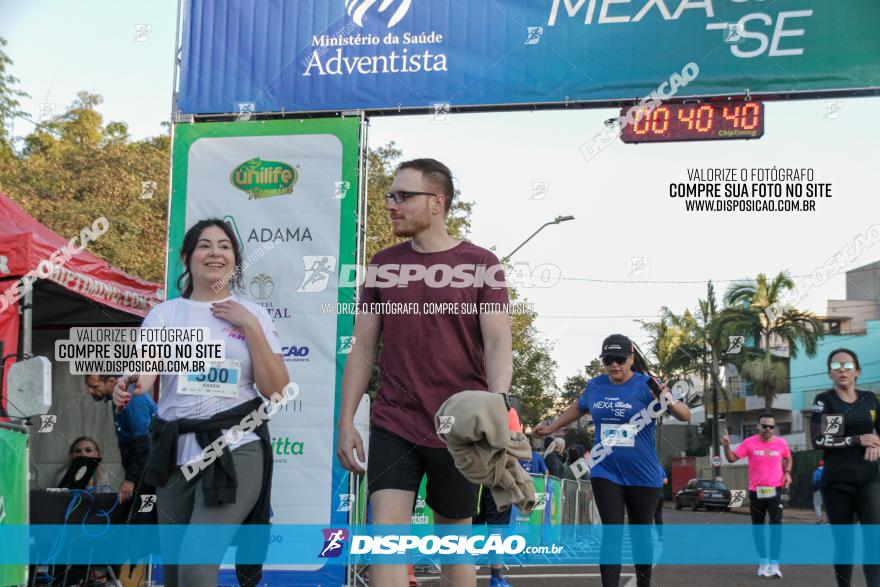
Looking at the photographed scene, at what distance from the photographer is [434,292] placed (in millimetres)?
4328

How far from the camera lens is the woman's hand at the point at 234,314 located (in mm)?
4668

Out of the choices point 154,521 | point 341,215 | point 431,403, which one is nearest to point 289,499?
point 154,521

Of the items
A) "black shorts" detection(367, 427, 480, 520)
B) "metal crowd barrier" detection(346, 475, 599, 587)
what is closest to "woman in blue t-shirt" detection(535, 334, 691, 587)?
"metal crowd barrier" detection(346, 475, 599, 587)

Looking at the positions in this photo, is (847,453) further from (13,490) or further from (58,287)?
(58,287)

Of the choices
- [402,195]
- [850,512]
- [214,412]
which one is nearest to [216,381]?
[214,412]

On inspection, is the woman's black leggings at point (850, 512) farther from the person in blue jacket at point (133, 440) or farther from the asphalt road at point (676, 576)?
the person in blue jacket at point (133, 440)

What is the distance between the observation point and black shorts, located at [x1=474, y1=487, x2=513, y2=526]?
330 inches

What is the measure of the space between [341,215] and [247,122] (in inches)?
54.4

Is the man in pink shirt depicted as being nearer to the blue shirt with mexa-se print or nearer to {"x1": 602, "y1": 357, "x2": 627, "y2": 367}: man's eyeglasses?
the blue shirt with mexa-se print

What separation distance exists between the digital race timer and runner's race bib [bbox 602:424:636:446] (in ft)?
9.97

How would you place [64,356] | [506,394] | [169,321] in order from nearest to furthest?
[506,394] → [169,321] → [64,356]

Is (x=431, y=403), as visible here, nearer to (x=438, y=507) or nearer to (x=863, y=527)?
(x=438, y=507)

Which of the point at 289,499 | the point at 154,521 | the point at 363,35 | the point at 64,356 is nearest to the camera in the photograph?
the point at 154,521

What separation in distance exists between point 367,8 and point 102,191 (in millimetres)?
21736
